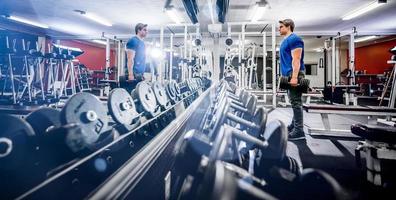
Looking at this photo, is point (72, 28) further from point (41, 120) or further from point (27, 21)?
point (41, 120)

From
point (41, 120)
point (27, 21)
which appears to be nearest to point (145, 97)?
point (41, 120)

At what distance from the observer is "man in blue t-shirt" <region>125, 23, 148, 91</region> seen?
13.2 feet

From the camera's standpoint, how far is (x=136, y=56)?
13.5 feet

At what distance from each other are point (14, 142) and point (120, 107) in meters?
0.99

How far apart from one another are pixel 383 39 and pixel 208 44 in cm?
985

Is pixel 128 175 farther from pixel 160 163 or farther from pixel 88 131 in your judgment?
pixel 88 131

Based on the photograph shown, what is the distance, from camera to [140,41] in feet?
13.4

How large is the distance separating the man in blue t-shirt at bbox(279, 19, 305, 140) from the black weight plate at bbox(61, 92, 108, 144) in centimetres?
273

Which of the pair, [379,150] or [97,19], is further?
[97,19]

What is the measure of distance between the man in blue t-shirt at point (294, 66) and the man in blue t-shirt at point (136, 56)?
2228 mm

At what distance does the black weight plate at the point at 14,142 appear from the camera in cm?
130

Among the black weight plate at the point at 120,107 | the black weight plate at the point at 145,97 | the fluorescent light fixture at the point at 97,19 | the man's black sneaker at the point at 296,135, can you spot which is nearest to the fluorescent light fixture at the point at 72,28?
the fluorescent light fixture at the point at 97,19

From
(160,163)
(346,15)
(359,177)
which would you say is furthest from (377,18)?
(160,163)

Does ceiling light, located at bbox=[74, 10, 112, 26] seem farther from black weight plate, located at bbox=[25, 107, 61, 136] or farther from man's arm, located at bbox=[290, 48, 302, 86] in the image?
black weight plate, located at bbox=[25, 107, 61, 136]
